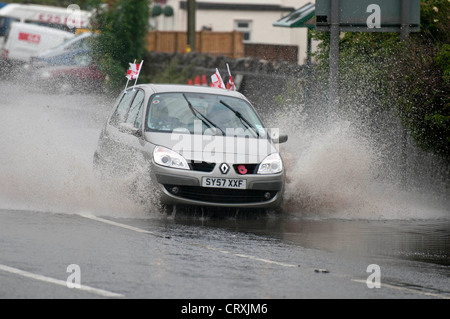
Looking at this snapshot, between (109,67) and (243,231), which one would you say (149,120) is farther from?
(109,67)

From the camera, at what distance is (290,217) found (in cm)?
1254

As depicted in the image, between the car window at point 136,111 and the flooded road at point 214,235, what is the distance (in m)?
0.87

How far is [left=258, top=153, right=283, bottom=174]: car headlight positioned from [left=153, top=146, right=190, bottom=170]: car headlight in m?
0.93

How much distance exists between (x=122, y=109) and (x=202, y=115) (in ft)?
4.97

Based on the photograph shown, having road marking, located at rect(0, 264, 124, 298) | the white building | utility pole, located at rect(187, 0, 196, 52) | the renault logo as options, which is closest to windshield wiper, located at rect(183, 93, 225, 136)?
the renault logo

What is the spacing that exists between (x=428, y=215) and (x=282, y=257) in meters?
4.49

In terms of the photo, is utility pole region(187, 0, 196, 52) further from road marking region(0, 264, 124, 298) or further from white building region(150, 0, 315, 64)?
road marking region(0, 264, 124, 298)

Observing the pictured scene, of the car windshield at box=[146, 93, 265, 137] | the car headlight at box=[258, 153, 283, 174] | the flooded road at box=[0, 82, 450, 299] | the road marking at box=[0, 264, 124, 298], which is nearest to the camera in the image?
the road marking at box=[0, 264, 124, 298]

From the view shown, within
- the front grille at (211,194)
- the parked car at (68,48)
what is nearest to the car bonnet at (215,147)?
the front grille at (211,194)

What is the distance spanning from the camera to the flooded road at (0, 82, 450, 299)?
7.93 meters

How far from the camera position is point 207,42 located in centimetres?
4622

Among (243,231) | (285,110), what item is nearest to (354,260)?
(243,231)

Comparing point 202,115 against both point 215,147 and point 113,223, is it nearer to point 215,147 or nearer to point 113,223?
point 215,147

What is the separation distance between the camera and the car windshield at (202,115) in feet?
41.0
